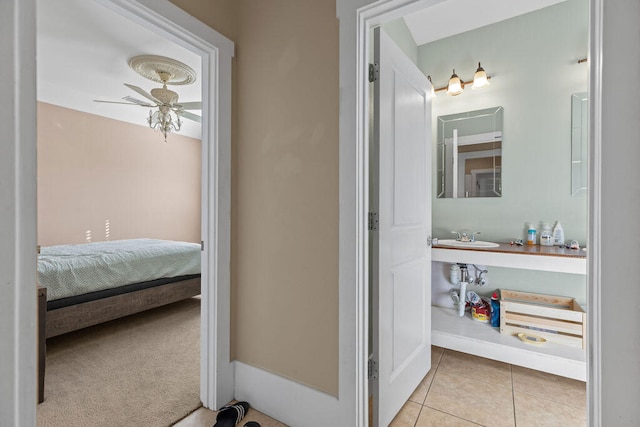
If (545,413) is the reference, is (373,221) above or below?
above

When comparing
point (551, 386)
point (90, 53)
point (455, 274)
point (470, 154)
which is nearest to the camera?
point (551, 386)

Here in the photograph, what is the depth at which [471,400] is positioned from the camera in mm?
1822

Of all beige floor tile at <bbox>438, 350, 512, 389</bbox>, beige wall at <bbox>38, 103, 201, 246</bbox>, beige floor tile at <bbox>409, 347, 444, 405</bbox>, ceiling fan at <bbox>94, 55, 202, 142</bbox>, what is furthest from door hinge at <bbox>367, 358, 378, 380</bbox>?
beige wall at <bbox>38, 103, 201, 246</bbox>

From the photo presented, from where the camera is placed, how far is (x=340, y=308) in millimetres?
1466

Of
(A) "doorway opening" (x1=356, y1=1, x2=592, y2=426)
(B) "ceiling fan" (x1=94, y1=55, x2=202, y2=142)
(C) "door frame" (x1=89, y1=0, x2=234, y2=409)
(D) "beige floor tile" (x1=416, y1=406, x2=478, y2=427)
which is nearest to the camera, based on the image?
(A) "doorway opening" (x1=356, y1=1, x2=592, y2=426)

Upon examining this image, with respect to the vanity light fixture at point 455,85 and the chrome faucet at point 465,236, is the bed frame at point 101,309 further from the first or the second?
the vanity light fixture at point 455,85

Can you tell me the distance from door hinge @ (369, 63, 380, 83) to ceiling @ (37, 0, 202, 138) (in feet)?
5.67

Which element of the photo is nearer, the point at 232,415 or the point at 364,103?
the point at 364,103

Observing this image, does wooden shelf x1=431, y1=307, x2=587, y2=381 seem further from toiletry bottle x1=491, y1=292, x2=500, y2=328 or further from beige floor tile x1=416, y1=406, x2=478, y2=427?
beige floor tile x1=416, y1=406, x2=478, y2=427

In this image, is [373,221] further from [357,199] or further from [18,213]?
[18,213]

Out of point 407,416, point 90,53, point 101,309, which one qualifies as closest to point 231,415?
point 407,416

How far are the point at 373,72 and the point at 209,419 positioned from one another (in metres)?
2.06

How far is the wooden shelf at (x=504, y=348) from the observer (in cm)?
196
